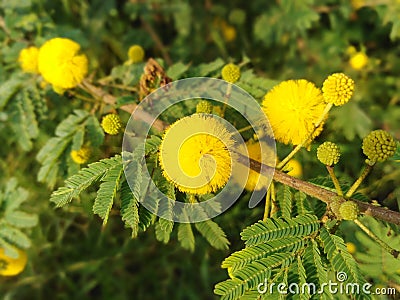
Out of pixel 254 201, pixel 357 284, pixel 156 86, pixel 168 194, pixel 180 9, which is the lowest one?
pixel 357 284

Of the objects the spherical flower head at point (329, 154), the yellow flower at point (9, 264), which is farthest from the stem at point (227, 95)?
the yellow flower at point (9, 264)

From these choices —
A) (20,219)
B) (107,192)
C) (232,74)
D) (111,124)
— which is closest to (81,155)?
(111,124)

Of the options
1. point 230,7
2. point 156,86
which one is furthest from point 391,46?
point 156,86

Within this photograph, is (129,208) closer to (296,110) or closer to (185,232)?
(185,232)

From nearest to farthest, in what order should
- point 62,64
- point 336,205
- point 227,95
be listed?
point 336,205 → point 227,95 → point 62,64

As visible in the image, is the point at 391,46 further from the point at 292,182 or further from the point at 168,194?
the point at 168,194

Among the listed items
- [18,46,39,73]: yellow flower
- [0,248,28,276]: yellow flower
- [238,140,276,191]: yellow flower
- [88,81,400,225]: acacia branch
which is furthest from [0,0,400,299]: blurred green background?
[88,81,400,225]: acacia branch
